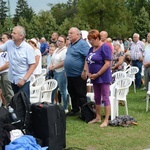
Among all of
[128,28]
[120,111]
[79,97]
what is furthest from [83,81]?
[128,28]

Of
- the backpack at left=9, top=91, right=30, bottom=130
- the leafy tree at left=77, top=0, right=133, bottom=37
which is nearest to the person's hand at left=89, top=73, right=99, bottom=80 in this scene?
the backpack at left=9, top=91, right=30, bottom=130

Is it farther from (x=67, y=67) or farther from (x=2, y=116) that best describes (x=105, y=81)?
(x=2, y=116)

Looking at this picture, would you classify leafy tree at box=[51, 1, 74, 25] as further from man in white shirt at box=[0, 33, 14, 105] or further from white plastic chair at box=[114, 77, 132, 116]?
man in white shirt at box=[0, 33, 14, 105]

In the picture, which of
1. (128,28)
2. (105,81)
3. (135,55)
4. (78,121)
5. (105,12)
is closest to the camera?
Answer: (105,81)

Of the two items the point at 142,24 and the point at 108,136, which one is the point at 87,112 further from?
the point at 142,24

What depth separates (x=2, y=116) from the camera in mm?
5086

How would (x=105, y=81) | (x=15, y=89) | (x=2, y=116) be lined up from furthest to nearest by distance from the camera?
(x=105, y=81), (x=15, y=89), (x=2, y=116)

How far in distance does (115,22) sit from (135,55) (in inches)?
1129

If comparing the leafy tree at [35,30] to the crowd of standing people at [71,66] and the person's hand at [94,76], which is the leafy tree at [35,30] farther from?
the person's hand at [94,76]

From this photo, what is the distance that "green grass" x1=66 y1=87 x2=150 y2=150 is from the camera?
589 centimetres

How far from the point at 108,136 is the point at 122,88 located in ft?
5.74

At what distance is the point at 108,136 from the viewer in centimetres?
642

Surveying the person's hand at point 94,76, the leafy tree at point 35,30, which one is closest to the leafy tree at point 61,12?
the leafy tree at point 35,30

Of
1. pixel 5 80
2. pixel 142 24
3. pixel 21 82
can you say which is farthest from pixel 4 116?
pixel 142 24
